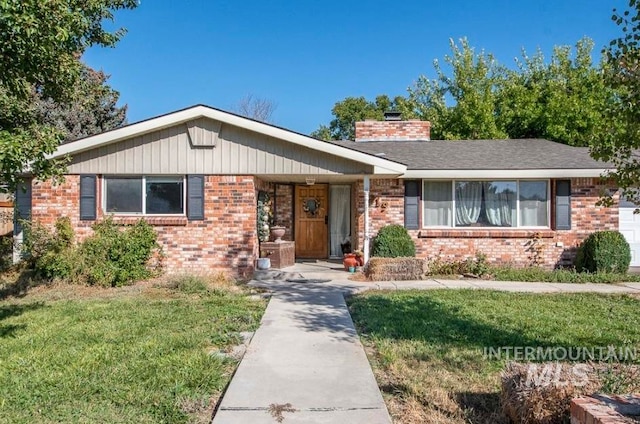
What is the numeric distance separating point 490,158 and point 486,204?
1.34 m

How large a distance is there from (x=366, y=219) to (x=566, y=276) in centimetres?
470

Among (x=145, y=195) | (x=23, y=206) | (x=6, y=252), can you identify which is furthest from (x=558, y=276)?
(x=6, y=252)

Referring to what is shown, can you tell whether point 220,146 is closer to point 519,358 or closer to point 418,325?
point 418,325

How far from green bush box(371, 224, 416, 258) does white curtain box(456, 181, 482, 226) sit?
157 centimetres

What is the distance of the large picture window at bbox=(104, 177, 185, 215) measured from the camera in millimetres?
10906

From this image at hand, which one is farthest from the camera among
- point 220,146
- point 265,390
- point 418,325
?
point 220,146

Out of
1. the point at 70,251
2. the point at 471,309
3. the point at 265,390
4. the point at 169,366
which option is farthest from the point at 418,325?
the point at 70,251

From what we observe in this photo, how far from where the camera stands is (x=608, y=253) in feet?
35.1

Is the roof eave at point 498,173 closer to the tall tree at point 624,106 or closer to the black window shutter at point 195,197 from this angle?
the black window shutter at point 195,197

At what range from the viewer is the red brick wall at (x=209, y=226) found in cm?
1078

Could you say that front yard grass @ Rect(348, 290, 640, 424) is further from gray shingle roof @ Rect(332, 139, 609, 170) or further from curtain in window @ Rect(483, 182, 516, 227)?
gray shingle roof @ Rect(332, 139, 609, 170)

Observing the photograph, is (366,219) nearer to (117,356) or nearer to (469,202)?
→ (469,202)

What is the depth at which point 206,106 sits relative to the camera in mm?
10320

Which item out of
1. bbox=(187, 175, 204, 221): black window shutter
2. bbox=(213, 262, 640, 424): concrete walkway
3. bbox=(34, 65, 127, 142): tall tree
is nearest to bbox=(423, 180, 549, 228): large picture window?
bbox=(213, 262, 640, 424): concrete walkway
